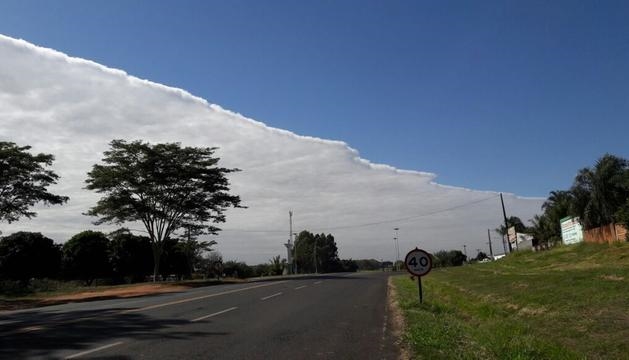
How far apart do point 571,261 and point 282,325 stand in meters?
28.9

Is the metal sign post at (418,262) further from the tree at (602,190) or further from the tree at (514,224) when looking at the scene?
the tree at (514,224)

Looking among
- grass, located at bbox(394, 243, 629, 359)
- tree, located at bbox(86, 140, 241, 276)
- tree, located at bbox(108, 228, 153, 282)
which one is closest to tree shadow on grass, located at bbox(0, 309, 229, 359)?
grass, located at bbox(394, 243, 629, 359)

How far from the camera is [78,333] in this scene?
1236 cm

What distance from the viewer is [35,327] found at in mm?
Result: 13891

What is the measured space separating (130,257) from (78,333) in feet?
177

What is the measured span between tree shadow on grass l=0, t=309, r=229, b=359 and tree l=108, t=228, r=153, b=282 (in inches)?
1935

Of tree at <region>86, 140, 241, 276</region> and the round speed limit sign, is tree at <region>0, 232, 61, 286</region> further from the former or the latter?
the round speed limit sign

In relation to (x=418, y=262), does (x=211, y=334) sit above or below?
below

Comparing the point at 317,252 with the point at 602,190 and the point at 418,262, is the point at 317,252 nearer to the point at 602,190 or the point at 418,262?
the point at 602,190

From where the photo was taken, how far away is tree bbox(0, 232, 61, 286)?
55.5 meters

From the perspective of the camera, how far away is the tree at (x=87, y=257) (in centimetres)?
6044

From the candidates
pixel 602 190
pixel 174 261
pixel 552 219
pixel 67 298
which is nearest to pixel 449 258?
pixel 552 219

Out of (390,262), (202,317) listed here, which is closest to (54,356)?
(202,317)

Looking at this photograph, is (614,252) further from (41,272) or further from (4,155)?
(41,272)
